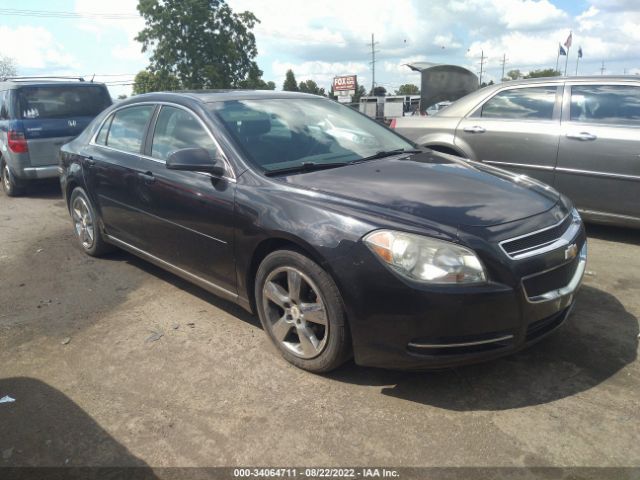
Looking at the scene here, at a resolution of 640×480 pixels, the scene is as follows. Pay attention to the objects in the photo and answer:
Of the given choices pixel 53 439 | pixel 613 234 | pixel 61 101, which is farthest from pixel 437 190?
pixel 61 101

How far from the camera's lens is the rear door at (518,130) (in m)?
5.34

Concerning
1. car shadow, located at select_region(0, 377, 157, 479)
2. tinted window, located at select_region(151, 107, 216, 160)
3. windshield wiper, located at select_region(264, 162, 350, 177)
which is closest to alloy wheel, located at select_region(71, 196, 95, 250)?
tinted window, located at select_region(151, 107, 216, 160)

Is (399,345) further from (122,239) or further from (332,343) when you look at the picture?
(122,239)

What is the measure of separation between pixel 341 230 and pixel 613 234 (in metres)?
4.08

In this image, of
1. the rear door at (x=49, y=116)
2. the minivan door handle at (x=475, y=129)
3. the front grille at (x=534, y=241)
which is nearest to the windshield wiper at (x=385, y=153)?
the front grille at (x=534, y=241)

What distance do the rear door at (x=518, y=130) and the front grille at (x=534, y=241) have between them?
2665 millimetres

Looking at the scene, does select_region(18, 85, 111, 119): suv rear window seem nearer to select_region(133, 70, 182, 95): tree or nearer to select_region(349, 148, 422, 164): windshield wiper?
select_region(349, 148, 422, 164): windshield wiper

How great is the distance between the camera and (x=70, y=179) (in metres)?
5.28

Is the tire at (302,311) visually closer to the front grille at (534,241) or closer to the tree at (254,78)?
the front grille at (534,241)

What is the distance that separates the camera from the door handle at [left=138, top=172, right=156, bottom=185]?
391cm

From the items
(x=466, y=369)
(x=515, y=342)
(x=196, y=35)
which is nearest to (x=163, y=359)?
(x=466, y=369)

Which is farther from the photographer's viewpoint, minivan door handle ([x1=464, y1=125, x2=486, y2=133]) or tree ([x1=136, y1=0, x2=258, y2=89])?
tree ([x1=136, y1=0, x2=258, y2=89])

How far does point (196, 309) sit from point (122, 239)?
3.82 feet

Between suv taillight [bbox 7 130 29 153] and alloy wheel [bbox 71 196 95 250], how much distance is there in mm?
3854
